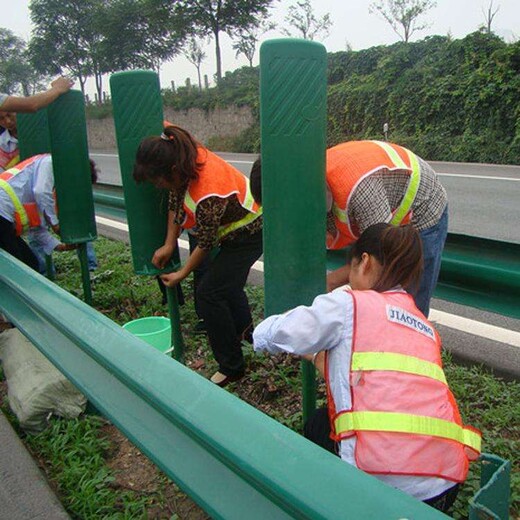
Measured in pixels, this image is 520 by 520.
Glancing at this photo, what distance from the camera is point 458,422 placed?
1.51 meters

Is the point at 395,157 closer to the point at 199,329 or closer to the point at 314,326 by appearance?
the point at 314,326

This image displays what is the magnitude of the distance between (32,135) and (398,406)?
11.2 ft

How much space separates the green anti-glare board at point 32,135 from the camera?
12.7ft

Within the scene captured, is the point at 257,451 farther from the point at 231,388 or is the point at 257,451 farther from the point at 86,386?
the point at 231,388

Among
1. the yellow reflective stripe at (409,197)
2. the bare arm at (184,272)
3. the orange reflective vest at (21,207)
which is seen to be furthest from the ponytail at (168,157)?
the orange reflective vest at (21,207)

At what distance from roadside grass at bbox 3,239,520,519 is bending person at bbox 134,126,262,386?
249mm

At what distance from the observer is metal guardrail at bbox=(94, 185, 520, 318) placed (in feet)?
7.80

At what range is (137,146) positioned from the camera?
244cm

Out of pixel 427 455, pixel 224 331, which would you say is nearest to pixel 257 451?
pixel 427 455

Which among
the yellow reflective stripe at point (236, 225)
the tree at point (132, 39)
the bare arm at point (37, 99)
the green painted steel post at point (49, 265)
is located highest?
the tree at point (132, 39)

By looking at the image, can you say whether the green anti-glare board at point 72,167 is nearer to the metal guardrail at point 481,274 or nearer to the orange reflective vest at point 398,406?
the metal guardrail at point 481,274

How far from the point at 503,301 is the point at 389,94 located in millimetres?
16418

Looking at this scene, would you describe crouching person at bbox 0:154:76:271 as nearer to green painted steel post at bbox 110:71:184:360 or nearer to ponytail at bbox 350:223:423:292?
green painted steel post at bbox 110:71:184:360

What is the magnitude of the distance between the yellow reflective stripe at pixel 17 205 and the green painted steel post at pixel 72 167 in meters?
0.63
